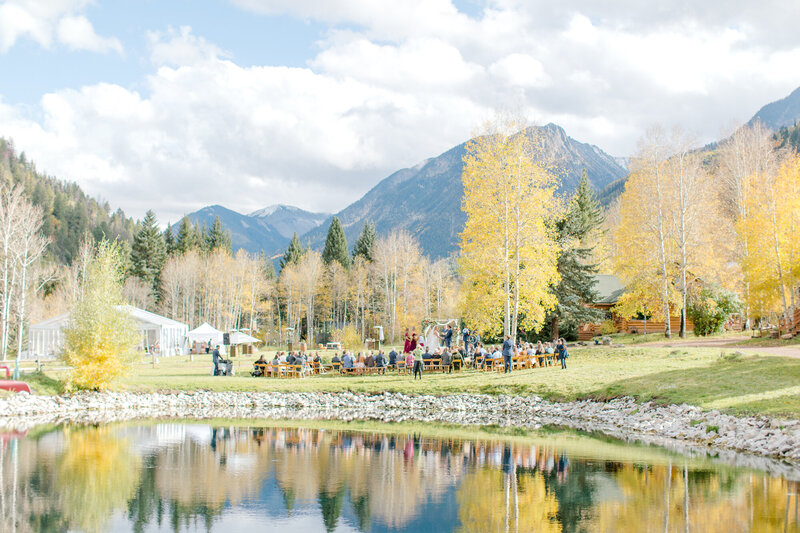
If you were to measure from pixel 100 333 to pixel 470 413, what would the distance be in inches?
600

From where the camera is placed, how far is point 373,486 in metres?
12.4

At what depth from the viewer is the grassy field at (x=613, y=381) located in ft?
62.0

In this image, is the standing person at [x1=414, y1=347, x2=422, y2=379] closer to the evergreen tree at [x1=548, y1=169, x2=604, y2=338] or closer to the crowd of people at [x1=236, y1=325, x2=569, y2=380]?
the crowd of people at [x1=236, y1=325, x2=569, y2=380]

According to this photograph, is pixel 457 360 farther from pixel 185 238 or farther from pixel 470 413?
pixel 185 238

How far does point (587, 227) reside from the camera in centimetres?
5466

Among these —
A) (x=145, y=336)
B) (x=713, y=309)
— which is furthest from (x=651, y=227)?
(x=145, y=336)

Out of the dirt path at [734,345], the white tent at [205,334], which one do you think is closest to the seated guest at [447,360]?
the dirt path at [734,345]

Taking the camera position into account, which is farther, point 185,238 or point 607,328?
point 185,238

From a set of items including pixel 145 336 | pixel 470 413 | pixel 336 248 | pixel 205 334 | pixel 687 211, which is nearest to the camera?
pixel 470 413

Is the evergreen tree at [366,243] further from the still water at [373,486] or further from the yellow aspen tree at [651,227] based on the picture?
the still water at [373,486]

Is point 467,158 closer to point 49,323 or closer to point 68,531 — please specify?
point 68,531

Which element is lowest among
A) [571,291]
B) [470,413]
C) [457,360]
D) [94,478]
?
[470,413]

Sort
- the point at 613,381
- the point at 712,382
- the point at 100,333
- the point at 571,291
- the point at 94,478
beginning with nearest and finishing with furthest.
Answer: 1. the point at 94,478
2. the point at 712,382
3. the point at 613,381
4. the point at 100,333
5. the point at 571,291

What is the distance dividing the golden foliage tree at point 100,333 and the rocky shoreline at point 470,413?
2.93 ft
